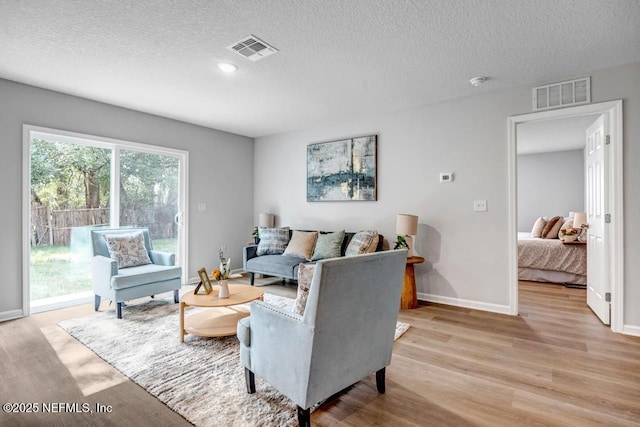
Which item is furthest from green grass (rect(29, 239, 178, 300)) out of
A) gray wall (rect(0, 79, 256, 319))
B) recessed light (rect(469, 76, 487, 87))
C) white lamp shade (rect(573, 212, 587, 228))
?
white lamp shade (rect(573, 212, 587, 228))

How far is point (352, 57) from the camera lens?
2.85 meters

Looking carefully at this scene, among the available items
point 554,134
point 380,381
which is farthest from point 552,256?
point 380,381

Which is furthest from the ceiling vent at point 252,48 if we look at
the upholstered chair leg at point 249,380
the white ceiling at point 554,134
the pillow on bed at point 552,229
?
the pillow on bed at point 552,229

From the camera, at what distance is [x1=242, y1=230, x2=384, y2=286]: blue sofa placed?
4289mm

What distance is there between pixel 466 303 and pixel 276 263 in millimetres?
2481

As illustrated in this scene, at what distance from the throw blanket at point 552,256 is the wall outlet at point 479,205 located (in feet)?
6.68

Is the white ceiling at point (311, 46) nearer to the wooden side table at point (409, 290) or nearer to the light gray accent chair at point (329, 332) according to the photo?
the light gray accent chair at point (329, 332)

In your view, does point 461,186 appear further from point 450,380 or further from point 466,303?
point 450,380

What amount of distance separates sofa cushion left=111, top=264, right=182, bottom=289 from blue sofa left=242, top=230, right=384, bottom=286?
1.16 m

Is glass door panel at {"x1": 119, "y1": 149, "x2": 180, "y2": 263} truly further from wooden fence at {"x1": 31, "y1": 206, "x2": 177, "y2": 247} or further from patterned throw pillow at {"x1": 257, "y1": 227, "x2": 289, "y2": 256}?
patterned throw pillow at {"x1": 257, "y1": 227, "x2": 289, "y2": 256}

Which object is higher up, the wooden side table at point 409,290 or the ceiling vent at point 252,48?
the ceiling vent at point 252,48

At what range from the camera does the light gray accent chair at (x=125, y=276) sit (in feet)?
11.0

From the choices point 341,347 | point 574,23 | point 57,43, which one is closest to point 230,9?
point 57,43

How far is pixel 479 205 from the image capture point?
375 centimetres
